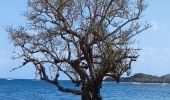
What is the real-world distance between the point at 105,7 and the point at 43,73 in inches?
186

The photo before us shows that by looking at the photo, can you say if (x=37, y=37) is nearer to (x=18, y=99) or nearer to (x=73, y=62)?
(x=73, y=62)

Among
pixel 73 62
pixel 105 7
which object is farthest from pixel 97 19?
pixel 73 62

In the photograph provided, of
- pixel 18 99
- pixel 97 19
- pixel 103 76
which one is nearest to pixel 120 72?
pixel 103 76

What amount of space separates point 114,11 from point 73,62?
3465mm

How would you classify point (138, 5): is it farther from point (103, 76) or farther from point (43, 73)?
point (43, 73)

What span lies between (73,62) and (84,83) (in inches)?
48.9

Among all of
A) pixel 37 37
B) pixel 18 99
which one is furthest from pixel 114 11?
pixel 18 99

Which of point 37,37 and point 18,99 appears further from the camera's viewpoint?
point 18,99

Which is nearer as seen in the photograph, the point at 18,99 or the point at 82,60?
the point at 82,60

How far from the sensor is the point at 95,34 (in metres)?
27.7

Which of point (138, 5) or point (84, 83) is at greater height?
point (138, 5)

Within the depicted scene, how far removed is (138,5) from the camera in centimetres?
2877

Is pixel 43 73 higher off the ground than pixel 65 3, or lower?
lower

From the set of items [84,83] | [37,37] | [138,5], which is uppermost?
[138,5]
